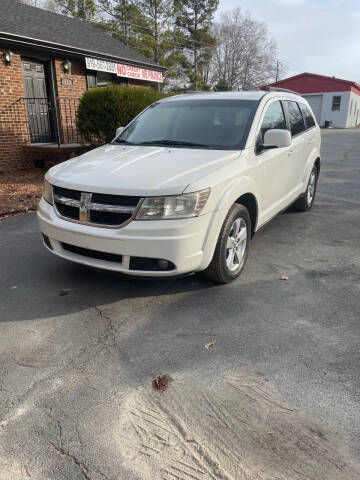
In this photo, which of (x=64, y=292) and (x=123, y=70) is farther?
(x=123, y=70)

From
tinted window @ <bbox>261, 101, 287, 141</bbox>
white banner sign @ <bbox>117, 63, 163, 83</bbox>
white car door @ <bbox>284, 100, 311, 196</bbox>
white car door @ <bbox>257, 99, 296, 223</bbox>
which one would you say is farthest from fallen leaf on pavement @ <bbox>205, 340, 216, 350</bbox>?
white banner sign @ <bbox>117, 63, 163, 83</bbox>

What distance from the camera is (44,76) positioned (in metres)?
11.9

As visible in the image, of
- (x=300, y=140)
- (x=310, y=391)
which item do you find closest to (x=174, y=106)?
(x=300, y=140)

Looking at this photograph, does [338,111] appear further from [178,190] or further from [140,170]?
[178,190]

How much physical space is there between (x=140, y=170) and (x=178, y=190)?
0.51 meters

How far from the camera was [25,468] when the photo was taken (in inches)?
74.8

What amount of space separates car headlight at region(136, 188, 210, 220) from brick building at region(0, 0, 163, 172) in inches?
319

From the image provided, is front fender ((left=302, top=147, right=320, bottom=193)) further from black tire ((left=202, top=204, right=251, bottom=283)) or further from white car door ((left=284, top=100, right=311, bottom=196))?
black tire ((left=202, top=204, right=251, bottom=283))

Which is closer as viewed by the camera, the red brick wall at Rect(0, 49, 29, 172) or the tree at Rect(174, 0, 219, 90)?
the red brick wall at Rect(0, 49, 29, 172)

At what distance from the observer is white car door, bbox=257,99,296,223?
4.24m

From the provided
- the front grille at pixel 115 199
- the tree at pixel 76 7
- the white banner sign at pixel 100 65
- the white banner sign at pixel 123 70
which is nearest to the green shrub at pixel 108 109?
A: the white banner sign at pixel 100 65

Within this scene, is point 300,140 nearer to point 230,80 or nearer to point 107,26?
point 107,26

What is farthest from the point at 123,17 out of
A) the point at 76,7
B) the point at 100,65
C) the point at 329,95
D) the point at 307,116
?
the point at 307,116

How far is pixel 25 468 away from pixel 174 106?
158 inches
